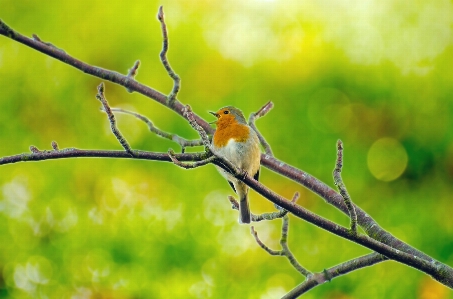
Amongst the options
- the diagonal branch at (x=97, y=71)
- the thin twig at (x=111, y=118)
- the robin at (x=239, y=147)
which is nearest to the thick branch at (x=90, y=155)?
the thin twig at (x=111, y=118)

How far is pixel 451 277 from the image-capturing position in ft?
6.11

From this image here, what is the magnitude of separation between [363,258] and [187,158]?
2.81 feet

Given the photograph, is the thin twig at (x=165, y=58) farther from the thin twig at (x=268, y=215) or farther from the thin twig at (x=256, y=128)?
the thin twig at (x=268, y=215)

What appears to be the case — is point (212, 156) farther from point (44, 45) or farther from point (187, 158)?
point (44, 45)

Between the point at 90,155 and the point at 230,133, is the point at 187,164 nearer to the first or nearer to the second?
the point at 90,155

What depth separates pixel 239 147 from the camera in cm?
301

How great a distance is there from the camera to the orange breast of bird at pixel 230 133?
10.1 feet

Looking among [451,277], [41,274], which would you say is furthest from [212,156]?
[41,274]

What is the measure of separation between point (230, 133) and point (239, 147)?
14 cm

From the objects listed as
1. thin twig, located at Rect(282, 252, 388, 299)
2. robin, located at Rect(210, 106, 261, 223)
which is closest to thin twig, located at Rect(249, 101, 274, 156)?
robin, located at Rect(210, 106, 261, 223)

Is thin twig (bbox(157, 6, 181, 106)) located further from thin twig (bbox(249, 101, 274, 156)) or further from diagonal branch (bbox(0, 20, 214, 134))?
thin twig (bbox(249, 101, 274, 156))

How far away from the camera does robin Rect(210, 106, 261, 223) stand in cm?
295

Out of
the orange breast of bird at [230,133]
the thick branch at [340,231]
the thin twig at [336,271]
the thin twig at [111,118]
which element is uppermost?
the orange breast of bird at [230,133]

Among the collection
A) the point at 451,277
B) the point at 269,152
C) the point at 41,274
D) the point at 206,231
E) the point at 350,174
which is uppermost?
the point at 350,174
